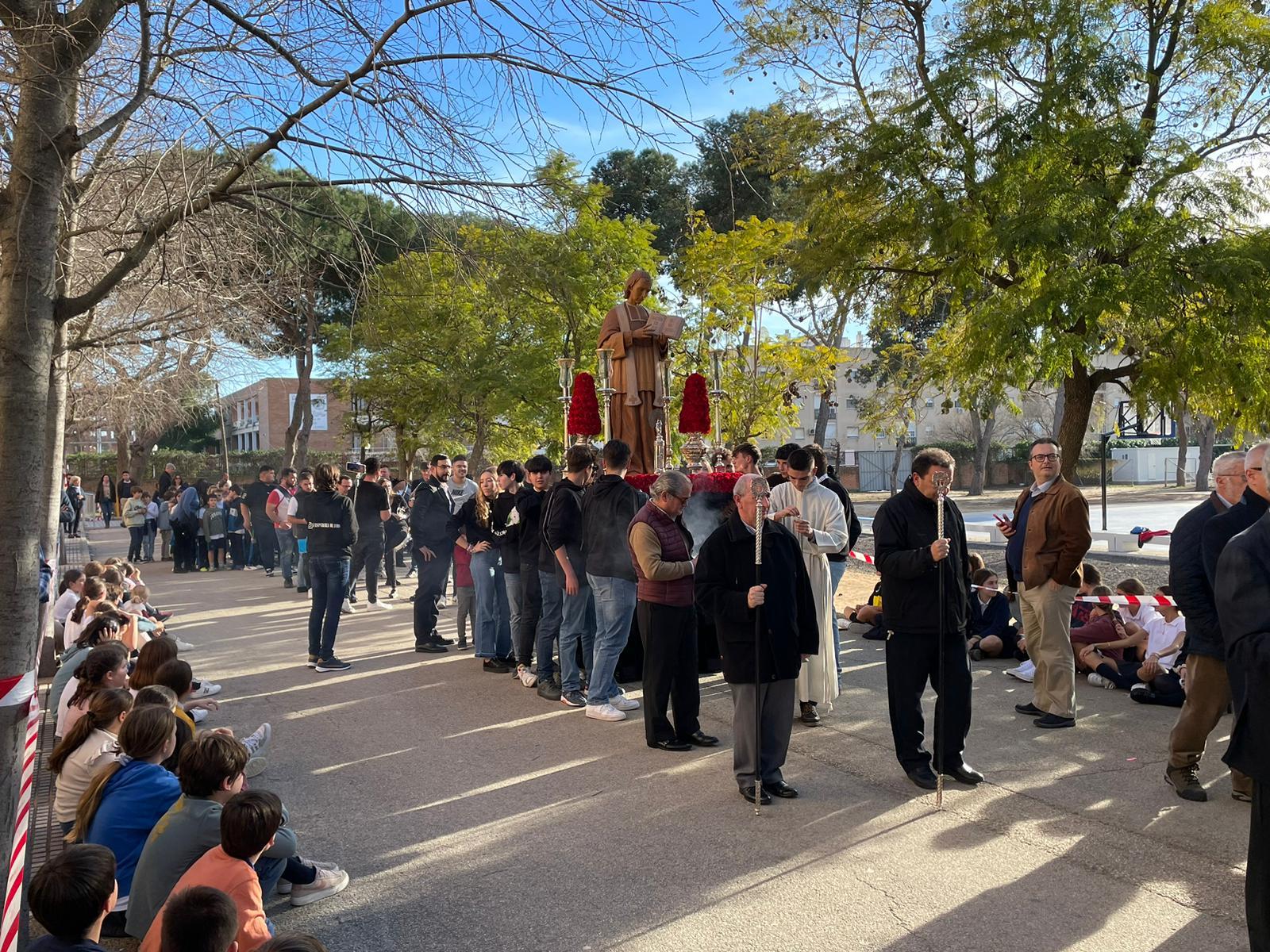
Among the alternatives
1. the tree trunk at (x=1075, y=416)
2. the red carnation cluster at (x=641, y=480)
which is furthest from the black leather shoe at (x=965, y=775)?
the tree trunk at (x=1075, y=416)

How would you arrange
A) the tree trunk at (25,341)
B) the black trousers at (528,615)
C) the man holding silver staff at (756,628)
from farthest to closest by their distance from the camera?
the black trousers at (528,615), the man holding silver staff at (756,628), the tree trunk at (25,341)

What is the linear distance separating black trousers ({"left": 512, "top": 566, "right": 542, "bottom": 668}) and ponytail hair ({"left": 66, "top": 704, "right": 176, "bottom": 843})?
473 cm

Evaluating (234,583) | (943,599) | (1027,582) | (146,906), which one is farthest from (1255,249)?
(234,583)

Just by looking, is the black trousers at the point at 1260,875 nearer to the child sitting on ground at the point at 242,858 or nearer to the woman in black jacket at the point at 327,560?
the child sitting on ground at the point at 242,858

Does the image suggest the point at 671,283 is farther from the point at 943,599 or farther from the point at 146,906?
the point at 146,906

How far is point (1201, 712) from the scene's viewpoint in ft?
18.5

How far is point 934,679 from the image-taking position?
6109 millimetres

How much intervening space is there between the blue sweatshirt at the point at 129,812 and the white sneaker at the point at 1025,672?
22.2 feet

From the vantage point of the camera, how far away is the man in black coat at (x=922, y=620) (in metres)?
5.93

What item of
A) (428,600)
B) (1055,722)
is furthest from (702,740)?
(428,600)

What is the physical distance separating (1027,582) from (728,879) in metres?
3.79

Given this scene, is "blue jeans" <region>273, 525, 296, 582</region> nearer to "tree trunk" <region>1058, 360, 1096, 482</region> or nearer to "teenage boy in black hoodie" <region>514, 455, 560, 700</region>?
"teenage boy in black hoodie" <region>514, 455, 560, 700</region>

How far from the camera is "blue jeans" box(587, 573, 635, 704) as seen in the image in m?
7.56

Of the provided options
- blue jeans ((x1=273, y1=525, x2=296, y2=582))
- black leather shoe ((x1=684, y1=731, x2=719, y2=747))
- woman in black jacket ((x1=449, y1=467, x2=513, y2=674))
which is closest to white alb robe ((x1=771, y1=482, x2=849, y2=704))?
black leather shoe ((x1=684, y1=731, x2=719, y2=747))
